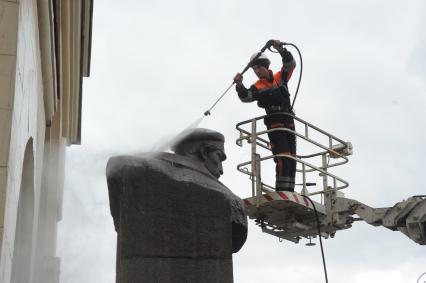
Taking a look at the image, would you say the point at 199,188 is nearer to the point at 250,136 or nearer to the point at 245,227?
the point at 245,227

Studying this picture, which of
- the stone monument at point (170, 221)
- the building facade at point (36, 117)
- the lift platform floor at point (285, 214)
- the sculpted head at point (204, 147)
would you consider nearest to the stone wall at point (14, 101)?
the building facade at point (36, 117)

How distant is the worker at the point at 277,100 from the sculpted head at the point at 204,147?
599 centimetres

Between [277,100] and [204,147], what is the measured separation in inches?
256

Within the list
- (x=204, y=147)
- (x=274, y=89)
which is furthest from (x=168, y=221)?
(x=274, y=89)

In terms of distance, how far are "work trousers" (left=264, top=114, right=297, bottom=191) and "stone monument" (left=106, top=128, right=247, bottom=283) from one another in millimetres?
6125

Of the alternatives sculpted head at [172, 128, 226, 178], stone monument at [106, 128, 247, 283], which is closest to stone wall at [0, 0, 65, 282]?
stone monument at [106, 128, 247, 283]

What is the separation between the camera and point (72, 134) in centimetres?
1479

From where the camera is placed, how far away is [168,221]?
18.7ft

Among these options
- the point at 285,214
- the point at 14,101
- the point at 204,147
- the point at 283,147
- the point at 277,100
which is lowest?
the point at 204,147

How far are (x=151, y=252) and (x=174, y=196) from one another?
1.47 feet

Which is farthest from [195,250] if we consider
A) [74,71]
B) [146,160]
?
[74,71]

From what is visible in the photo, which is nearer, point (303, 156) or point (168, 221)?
point (168, 221)

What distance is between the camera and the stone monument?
5.56m

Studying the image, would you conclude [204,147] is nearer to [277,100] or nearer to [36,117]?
[36,117]
